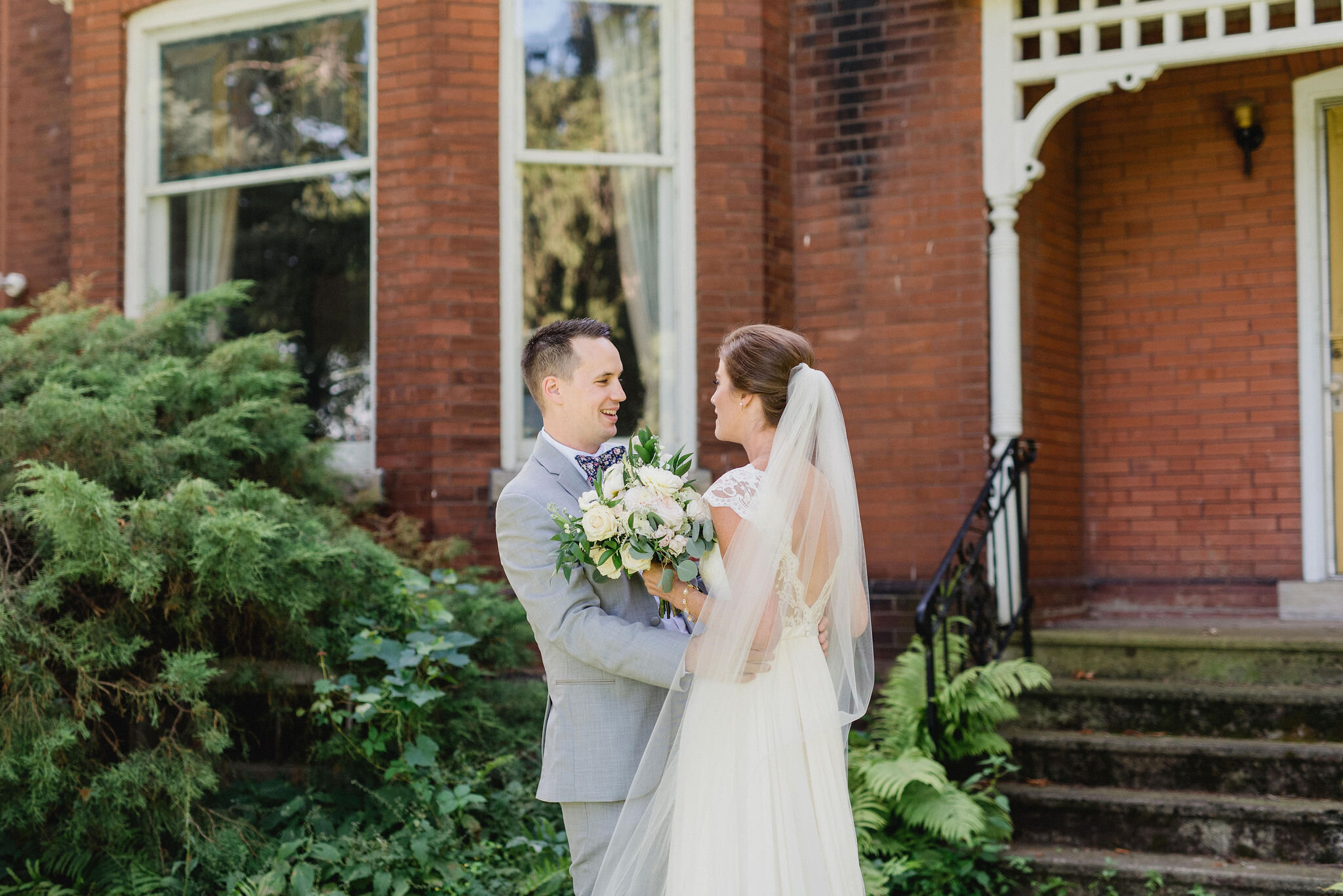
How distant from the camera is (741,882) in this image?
3.16 m

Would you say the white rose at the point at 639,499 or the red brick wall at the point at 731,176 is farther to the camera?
the red brick wall at the point at 731,176

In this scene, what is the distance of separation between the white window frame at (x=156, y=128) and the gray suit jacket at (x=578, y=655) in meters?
4.61

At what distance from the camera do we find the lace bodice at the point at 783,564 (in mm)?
3248

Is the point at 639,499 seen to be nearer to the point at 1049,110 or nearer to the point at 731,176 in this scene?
the point at 731,176

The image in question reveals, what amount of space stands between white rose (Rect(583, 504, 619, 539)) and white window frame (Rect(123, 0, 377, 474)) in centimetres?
491

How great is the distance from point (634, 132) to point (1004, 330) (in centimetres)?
227

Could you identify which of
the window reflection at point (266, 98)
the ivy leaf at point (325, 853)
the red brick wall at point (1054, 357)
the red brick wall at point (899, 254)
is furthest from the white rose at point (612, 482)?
the window reflection at point (266, 98)

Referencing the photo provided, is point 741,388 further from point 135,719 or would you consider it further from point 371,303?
point 371,303

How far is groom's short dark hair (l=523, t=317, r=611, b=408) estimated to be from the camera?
11.2ft

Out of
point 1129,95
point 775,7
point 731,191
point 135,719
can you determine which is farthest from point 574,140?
point 135,719

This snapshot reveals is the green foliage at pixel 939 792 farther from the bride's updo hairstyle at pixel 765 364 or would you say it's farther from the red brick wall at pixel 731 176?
the bride's updo hairstyle at pixel 765 364

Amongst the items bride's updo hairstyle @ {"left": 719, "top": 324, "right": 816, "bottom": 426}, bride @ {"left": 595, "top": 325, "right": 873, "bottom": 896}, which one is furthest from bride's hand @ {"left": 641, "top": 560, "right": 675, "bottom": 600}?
bride's updo hairstyle @ {"left": 719, "top": 324, "right": 816, "bottom": 426}

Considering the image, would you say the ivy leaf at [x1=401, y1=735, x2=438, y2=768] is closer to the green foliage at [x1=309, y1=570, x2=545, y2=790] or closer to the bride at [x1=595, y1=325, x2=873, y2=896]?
the green foliage at [x1=309, y1=570, x2=545, y2=790]

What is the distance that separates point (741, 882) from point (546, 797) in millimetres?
533
